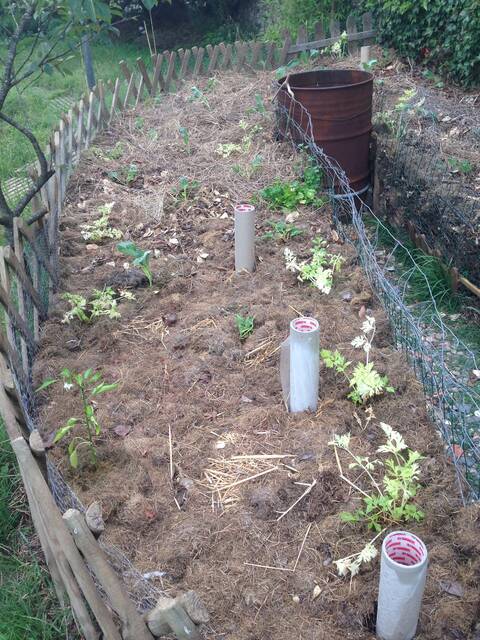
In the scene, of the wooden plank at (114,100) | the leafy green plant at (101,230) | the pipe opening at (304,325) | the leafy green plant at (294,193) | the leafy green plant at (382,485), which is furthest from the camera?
the wooden plank at (114,100)

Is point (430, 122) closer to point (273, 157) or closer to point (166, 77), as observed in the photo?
point (273, 157)

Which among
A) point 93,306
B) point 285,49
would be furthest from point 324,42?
point 93,306

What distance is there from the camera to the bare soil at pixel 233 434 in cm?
208

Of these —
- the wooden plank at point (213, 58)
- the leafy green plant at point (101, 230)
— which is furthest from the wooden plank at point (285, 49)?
the leafy green plant at point (101, 230)

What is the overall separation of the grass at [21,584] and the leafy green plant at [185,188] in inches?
117

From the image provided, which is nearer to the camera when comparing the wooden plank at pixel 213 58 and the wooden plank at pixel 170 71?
the wooden plank at pixel 170 71

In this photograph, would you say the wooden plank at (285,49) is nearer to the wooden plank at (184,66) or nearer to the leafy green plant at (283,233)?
the wooden plank at (184,66)

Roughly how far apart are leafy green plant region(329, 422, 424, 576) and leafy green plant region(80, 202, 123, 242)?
275 centimetres

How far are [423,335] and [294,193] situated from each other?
1.73 metres

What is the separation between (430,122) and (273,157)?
6.42 ft

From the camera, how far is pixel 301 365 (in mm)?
2623

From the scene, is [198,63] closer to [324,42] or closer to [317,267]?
[324,42]

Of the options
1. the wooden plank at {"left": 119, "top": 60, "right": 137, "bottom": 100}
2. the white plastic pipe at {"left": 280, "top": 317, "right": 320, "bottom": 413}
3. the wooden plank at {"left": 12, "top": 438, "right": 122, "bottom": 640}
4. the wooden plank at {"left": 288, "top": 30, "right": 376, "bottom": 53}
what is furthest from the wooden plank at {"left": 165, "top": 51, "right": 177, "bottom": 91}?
the wooden plank at {"left": 12, "top": 438, "right": 122, "bottom": 640}

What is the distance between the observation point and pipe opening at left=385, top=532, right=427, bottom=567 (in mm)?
1829
